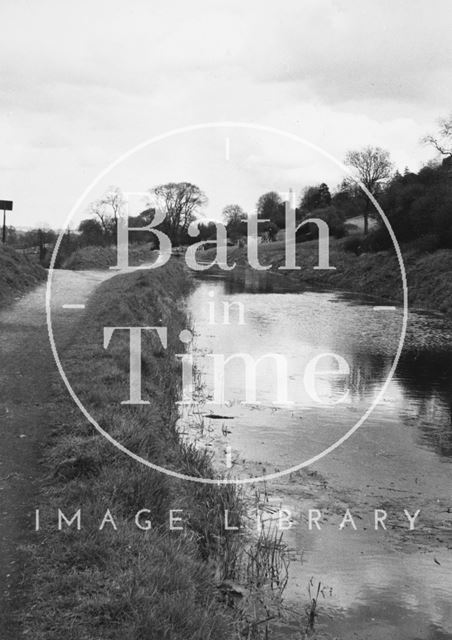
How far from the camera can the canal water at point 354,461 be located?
5660mm

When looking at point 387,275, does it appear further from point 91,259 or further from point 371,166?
point 371,166

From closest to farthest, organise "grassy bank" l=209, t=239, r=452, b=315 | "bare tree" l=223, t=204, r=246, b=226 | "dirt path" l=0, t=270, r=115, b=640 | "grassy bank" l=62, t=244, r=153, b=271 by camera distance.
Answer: "dirt path" l=0, t=270, r=115, b=640
"grassy bank" l=209, t=239, r=452, b=315
"grassy bank" l=62, t=244, r=153, b=271
"bare tree" l=223, t=204, r=246, b=226

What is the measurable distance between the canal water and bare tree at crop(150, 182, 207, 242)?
65.0 metres

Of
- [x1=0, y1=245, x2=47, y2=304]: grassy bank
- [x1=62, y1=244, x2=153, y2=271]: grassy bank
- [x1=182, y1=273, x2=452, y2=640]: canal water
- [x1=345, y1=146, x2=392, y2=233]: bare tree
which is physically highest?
[x1=345, y1=146, x2=392, y2=233]: bare tree

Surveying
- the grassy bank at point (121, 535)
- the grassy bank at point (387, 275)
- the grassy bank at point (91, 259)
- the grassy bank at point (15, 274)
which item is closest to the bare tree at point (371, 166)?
the grassy bank at point (387, 275)

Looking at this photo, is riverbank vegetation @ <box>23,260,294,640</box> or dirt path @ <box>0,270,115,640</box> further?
dirt path @ <box>0,270,115,640</box>

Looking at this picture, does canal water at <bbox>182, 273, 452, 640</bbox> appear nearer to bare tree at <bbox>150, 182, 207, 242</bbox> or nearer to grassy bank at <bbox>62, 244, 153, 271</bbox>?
grassy bank at <bbox>62, 244, 153, 271</bbox>

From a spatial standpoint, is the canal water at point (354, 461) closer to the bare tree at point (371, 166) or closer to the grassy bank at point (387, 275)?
the grassy bank at point (387, 275)

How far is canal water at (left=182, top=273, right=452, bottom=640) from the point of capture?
5.66 metres

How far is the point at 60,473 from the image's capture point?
6188mm

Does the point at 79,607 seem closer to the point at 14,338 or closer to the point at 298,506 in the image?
the point at 298,506

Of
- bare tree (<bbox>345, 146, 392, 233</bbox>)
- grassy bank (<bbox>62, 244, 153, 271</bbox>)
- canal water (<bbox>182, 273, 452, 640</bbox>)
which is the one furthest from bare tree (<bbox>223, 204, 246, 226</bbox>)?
canal water (<bbox>182, 273, 452, 640</bbox>)

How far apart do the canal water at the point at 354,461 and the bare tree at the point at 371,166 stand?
4843 cm

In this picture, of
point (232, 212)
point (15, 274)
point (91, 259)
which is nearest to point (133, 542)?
point (15, 274)
